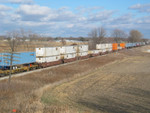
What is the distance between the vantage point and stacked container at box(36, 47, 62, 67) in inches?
1280

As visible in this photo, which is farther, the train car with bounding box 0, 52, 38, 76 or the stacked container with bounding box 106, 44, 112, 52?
the stacked container with bounding box 106, 44, 112, 52

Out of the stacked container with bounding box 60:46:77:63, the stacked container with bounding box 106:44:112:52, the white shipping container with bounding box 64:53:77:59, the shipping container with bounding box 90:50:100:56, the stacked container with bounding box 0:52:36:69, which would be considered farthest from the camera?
the stacked container with bounding box 106:44:112:52

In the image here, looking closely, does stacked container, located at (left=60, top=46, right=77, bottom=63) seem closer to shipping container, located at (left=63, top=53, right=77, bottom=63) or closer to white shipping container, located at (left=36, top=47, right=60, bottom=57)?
shipping container, located at (left=63, top=53, right=77, bottom=63)

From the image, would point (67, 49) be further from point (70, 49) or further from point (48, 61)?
point (48, 61)

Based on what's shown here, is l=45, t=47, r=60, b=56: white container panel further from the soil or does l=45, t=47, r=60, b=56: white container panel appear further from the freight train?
Result: the soil

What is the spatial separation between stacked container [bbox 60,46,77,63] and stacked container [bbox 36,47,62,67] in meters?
1.61

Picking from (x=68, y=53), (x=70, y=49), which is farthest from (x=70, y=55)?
(x=70, y=49)

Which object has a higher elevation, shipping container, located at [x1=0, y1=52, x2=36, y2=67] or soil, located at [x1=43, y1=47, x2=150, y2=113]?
shipping container, located at [x1=0, y1=52, x2=36, y2=67]

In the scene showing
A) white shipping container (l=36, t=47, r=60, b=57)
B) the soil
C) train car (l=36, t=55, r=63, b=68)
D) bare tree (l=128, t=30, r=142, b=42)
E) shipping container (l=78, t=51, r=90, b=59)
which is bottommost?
the soil

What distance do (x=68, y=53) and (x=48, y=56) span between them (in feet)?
26.4

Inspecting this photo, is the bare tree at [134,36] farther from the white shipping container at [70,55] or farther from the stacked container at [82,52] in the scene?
the white shipping container at [70,55]

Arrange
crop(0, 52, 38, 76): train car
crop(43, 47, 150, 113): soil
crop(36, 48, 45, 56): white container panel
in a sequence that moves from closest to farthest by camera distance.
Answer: crop(43, 47, 150, 113): soil, crop(0, 52, 38, 76): train car, crop(36, 48, 45, 56): white container panel

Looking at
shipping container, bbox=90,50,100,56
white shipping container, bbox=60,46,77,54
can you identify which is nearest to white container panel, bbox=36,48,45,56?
white shipping container, bbox=60,46,77,54

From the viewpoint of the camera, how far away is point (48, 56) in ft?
112
